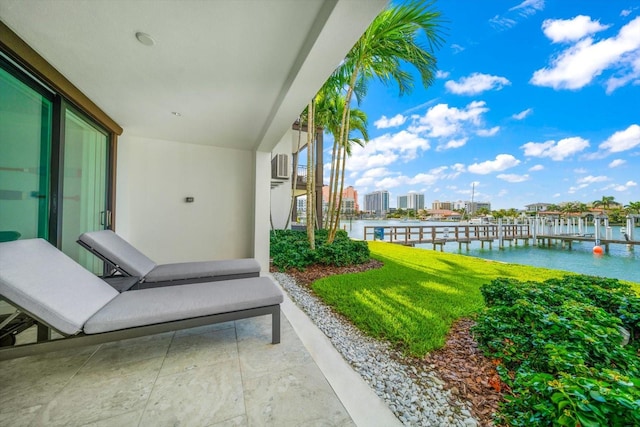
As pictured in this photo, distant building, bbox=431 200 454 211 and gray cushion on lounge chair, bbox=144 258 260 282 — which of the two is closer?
gray cushion on lounge chair, bbox=144 258 260 282

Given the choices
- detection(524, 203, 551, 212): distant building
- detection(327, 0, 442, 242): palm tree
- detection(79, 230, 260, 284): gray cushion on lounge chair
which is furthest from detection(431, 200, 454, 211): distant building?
detection(79, 230, 260, 284): gray cushion on lounge chair

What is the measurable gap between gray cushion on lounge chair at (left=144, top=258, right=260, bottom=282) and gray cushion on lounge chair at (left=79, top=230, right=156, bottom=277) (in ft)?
0.47

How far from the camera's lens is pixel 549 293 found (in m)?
2.29

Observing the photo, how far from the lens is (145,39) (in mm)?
2152

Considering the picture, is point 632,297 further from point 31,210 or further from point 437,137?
point 437,137

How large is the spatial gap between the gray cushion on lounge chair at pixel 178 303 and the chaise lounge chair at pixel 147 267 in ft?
2.18

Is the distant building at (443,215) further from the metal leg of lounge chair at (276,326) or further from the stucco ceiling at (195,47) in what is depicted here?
the metal leg of lounge chair at (276,326)

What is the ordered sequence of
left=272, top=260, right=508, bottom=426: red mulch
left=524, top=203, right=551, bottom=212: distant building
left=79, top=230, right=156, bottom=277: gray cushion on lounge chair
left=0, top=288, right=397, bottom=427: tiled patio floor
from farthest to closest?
left=524, top=203, right=551, bottom=212: distant building < left=79, top=230, right=156, bottom=277: gray cushion on lounge chair < left=272, top=260, right=508, bottom=426: red mulch < left=0, top=288, right=397, bottom=427: tiled patio floor

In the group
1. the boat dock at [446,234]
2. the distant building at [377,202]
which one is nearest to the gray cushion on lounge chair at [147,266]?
the boat dock at [446,234]

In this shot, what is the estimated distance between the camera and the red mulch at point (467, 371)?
1541 mm

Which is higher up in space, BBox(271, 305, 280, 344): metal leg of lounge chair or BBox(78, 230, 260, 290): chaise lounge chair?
BBox(78, 230, 260, 290): chaise lounge chair

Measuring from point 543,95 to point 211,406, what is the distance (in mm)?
23706

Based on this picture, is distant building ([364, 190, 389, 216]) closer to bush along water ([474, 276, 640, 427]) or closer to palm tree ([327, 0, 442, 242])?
palm tree ([327, 0, 442, 242])

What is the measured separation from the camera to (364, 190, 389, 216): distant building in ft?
84.0
